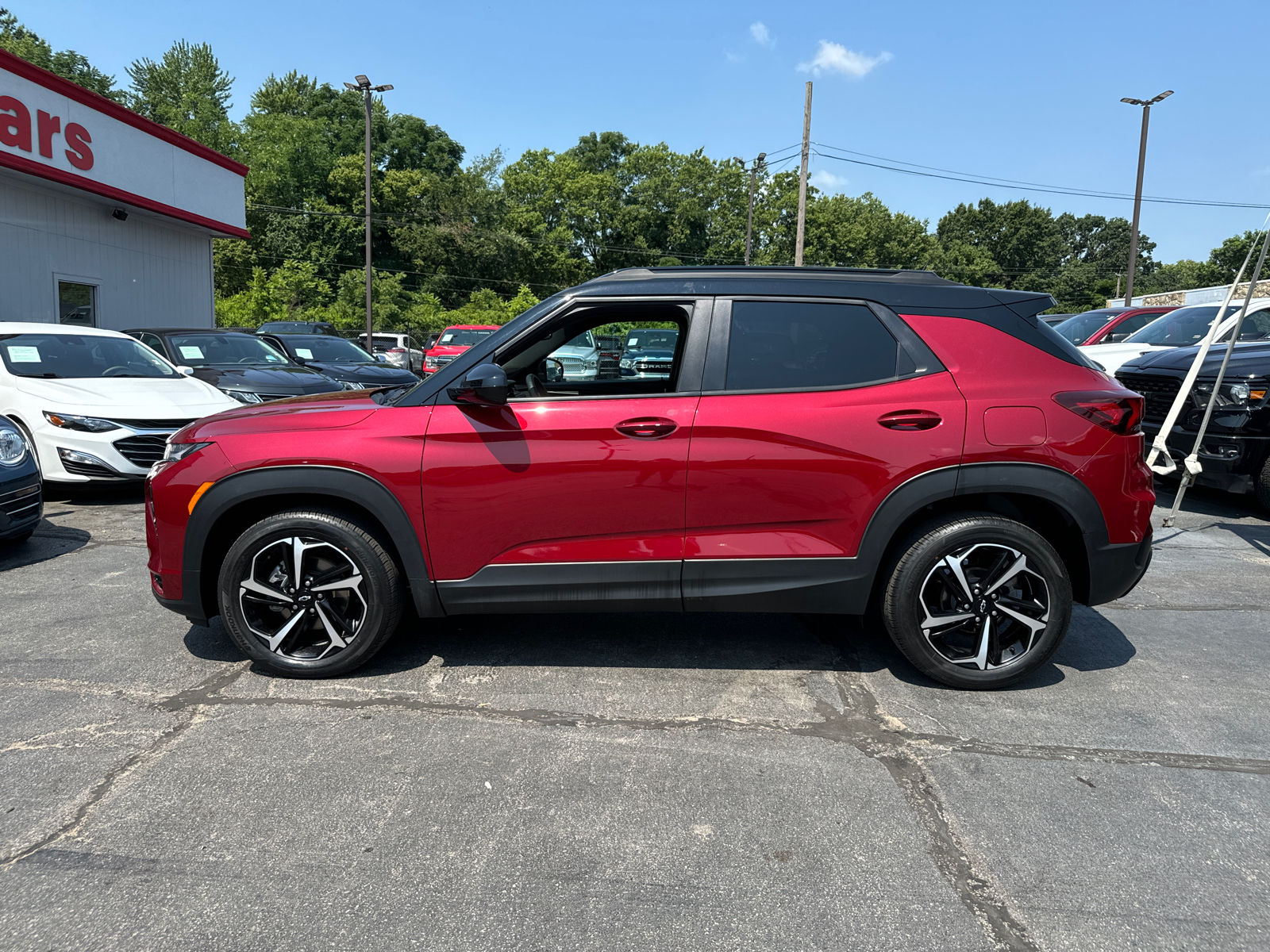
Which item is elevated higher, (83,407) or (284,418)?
(284,418)

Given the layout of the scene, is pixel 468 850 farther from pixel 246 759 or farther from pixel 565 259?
pixel 565 259

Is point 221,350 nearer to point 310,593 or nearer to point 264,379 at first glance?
point 264,379

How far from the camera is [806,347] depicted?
3676mm

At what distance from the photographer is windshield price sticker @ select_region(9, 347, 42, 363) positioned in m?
8.15

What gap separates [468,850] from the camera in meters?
2.58

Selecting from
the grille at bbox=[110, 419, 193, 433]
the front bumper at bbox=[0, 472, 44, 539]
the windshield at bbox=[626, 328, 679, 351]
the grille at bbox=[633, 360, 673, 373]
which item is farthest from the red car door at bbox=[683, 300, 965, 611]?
the grille at bbox=[110, 419, 193, 433]

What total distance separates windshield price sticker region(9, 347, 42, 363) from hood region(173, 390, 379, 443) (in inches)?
220

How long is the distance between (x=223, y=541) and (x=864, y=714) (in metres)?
2.92

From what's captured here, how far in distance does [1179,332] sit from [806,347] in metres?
9.62

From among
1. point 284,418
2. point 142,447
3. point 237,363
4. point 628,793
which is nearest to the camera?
point 628,793

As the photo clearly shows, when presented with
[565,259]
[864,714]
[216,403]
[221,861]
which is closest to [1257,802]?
[864,714]

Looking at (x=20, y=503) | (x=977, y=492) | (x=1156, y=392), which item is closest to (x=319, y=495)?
(x=977, y=492)

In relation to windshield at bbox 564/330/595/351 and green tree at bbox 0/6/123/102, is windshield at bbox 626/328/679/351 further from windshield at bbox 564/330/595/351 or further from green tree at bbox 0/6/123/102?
green tree at bbox 0/6/123/102

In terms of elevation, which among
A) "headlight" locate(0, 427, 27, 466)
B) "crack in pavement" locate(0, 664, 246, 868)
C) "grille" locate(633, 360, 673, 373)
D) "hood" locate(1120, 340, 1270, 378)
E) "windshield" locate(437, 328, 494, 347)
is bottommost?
"crack in pavement" locate(0, 664, 246, 868)
